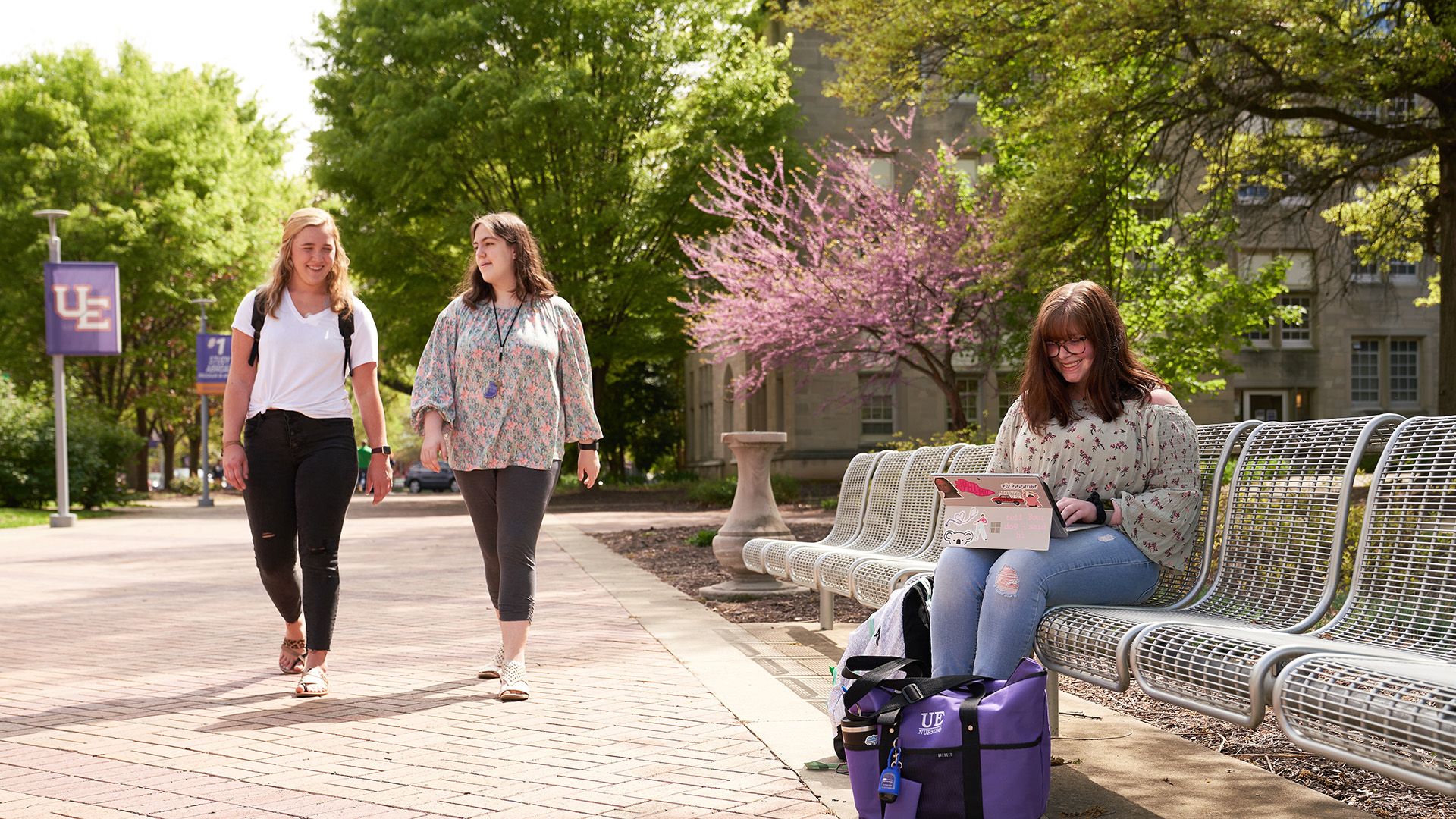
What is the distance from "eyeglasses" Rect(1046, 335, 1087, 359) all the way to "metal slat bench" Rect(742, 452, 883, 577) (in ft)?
10.8

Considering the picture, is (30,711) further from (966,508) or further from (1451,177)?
(1451,177)

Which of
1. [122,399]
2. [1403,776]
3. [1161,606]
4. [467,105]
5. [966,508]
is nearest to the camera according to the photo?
[1403,776]

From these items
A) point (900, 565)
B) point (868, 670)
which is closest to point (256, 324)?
point (900, 565)

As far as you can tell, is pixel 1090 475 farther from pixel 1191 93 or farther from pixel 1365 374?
pixel 1365 374

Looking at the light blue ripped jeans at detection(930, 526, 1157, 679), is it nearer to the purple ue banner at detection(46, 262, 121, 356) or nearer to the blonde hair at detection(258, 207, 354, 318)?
the blonde hair at detection(258, 207, 354, 318)

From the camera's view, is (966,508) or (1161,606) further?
(1161,606)

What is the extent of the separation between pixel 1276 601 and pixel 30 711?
4.70 metres

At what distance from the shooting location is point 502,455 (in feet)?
17.0

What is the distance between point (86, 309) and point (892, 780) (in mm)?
21905

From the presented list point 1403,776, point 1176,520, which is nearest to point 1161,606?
point 1176,520

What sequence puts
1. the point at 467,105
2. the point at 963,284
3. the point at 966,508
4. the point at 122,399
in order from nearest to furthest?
the point at 966,508
the point at 963,284
the point at 467,105
the point at 122,399

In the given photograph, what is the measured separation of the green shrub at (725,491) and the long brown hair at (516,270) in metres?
16.8

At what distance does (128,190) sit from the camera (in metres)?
33.5

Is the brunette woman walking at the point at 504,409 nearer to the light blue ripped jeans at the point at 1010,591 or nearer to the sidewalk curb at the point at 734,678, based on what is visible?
the sidewalk curb at the point at 734,678
